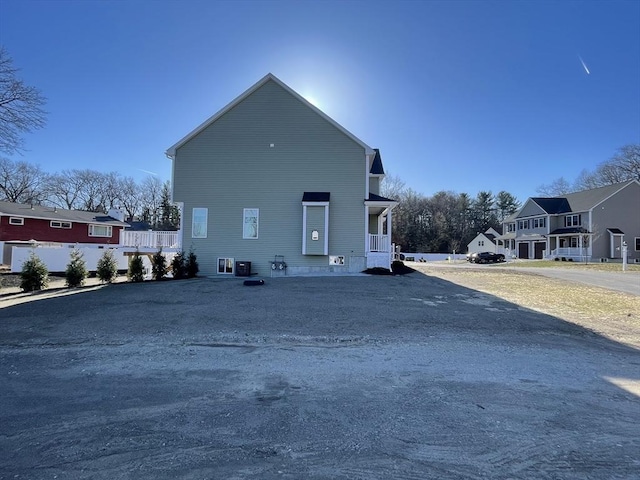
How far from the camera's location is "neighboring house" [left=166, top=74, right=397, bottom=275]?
16.8 m

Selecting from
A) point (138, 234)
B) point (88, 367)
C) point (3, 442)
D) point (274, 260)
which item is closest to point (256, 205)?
point (274, 260)

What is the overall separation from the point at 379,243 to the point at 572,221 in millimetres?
34105

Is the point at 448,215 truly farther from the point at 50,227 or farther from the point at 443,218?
the point at 50,227

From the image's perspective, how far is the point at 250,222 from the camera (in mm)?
16969

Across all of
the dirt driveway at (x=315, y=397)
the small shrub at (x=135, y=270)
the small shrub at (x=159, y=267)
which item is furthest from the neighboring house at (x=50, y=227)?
the dirt driveway at (x=315, y=397)

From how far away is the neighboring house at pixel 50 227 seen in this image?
29016mm

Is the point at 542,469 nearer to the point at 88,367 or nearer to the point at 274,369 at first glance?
the point at 274,369

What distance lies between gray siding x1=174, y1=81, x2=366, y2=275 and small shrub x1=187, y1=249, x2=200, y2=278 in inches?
15.4

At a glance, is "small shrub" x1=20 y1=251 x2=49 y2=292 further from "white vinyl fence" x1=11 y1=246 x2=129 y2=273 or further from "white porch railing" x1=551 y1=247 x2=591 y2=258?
"white porch railing" x1=551 y1=247 x2=591 y2=258

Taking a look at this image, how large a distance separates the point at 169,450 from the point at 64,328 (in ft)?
19.2

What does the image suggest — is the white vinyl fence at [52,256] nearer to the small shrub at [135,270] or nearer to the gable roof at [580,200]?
the small shrub at [135,270]

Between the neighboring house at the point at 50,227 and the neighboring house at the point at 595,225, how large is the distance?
46.9 metres

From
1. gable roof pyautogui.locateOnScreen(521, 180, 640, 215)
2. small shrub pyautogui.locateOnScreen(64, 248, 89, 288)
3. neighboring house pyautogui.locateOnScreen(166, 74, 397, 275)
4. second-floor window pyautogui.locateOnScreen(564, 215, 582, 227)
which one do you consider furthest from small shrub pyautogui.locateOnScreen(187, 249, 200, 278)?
second-floor window pyautogui.locateOnScreen(564, 215, 582, 227)

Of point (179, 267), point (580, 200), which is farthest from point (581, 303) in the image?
point (580, 200)
